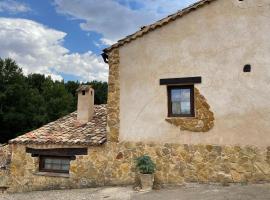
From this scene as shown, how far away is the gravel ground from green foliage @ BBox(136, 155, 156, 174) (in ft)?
2.12

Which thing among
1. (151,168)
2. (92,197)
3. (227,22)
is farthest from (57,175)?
(227,22)

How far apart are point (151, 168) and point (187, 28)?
14.9 ft

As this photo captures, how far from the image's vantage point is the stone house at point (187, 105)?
9.83 meters

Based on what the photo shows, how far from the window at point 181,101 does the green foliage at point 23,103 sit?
29637mm

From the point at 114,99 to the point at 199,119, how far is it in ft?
9.99

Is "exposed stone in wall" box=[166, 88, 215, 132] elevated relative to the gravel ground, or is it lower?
elevated

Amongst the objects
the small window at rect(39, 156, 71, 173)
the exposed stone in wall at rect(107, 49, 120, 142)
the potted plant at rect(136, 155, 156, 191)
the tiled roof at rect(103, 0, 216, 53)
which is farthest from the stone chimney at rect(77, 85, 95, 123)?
the potted plant at rect(136, 155, 156, 191)

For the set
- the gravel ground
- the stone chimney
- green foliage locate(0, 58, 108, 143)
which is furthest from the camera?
green foliage locate(0, 58, 108, 143)

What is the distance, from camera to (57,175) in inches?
488

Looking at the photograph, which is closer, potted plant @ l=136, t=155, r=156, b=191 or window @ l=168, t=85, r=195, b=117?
potted plant @ l=136, t=155, r=156, b=191

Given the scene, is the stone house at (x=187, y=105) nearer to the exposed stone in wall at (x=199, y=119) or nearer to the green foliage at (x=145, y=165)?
the exposed stone in wall at (x=199, y=119)

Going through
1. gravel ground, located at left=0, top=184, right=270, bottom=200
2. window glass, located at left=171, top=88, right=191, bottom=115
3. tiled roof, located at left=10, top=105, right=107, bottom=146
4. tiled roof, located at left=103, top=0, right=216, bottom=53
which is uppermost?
tiled roof, located at left=103, top=0, right=216, bottom=53

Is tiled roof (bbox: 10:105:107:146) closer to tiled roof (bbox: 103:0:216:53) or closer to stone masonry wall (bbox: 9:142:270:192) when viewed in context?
stone masonry wall (bbox: 9:142:270:192)

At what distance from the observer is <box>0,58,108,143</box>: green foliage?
122 feet
